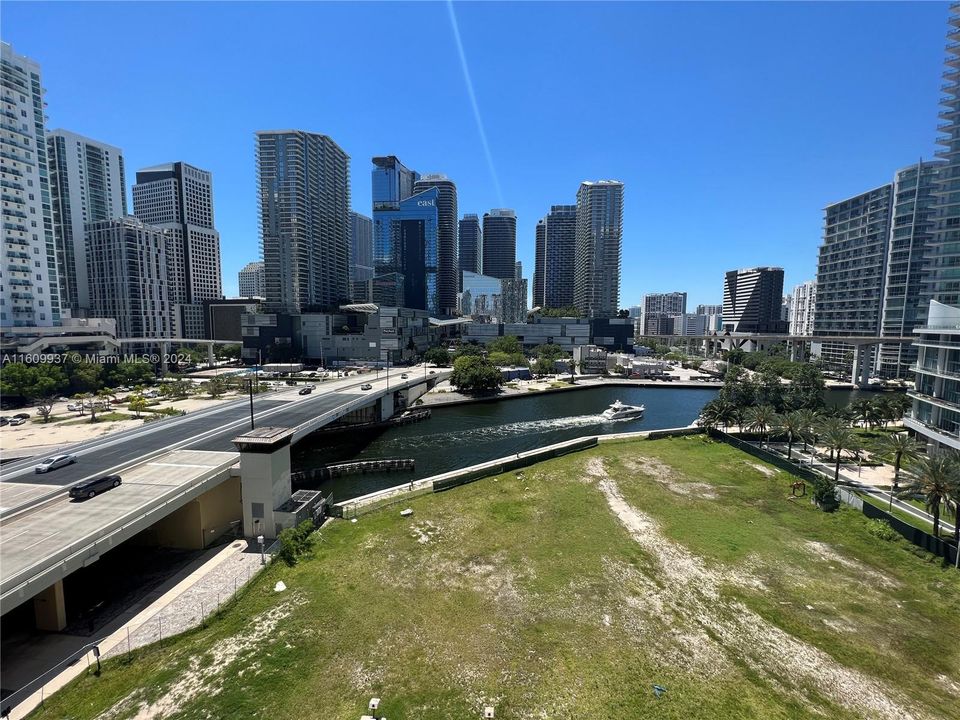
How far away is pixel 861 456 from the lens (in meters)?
46.2

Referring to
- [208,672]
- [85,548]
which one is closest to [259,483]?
[85,548]

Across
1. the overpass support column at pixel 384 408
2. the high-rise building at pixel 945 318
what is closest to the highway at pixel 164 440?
the overpass support column at pixel 384 408

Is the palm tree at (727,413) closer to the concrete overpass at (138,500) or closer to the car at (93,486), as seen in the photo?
the concrete overpass at (138,500)

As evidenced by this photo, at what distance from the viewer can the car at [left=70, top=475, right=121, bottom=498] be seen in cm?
2506

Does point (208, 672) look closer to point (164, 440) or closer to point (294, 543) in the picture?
point (294, 543)

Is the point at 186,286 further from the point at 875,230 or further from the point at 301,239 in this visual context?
the point at 875,230

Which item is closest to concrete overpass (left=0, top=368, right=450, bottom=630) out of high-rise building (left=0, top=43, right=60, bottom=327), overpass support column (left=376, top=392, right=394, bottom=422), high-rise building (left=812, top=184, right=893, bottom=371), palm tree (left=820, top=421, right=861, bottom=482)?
overpass support column (left=376, top=392, right=394, bottom=422)

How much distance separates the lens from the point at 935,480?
27.0m

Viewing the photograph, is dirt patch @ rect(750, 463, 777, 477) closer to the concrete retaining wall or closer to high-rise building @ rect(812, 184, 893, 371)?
the concrete retaining wall

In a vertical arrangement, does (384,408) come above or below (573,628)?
above

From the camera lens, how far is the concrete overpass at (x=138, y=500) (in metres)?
19.4

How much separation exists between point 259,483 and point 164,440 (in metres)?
17.0

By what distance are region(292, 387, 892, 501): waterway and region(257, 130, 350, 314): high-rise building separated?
293 feet

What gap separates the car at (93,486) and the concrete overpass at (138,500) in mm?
522
